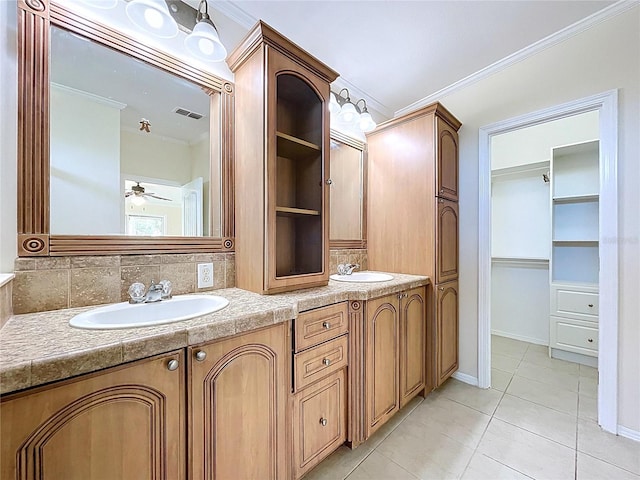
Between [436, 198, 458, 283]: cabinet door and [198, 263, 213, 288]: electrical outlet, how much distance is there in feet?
5.05

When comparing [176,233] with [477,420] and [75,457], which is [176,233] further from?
[477,420]

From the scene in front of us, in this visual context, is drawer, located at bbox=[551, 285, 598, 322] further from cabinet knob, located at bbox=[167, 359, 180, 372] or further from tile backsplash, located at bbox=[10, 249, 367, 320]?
cabinet knob, located at bbox=[167, 359, 180, 372]

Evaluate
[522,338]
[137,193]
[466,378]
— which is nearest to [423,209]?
[466,378]

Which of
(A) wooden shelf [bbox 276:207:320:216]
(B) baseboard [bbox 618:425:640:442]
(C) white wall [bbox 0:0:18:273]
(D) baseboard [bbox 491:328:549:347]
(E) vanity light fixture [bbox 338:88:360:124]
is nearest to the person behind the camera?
(C) white wall [bbox 0:0:18:273]

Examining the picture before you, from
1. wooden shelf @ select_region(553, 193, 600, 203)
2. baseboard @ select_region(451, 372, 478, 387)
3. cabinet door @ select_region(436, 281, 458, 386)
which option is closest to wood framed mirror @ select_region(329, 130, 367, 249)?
cabinet door @ select_region(436, 281, 458, 386)

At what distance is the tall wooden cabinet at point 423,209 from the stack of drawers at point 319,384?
0.90 metres

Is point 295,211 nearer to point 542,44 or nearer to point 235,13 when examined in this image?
point 235,13

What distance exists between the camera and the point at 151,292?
1101mm

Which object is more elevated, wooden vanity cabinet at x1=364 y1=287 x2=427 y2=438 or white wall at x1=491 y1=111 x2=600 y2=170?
white wall at x1=491 y1=111 x2=600 y2=170

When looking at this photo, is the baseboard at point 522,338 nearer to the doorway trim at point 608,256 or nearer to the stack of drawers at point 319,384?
the doorway trim at point 608,256

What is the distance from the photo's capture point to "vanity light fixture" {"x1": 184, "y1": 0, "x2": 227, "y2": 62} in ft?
4.16

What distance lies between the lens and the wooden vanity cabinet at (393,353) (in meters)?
1.45

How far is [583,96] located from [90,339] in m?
2.79

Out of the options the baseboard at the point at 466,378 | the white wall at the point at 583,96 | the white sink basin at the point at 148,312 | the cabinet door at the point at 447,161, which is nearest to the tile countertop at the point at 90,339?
the white sink basin at the point at 148,312
